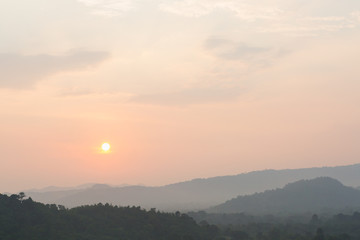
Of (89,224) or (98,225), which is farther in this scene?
(98,225)

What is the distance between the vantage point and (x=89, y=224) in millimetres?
162500

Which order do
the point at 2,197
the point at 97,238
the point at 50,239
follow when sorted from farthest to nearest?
the point at 2,197 < the point at 97,238 < the point at 50,239

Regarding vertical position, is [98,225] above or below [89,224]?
below

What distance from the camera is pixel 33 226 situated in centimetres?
14550

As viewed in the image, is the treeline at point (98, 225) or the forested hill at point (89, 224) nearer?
the forested hill at point (89, 224)

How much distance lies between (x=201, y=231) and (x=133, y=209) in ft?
91.5

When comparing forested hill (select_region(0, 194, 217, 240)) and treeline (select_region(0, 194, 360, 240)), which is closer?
forested hill (select_region(0, 194, 217, 240))

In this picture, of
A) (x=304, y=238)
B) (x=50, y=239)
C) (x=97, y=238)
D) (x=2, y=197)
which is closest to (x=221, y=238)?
(x=304, y=238)

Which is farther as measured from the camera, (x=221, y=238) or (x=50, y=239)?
(x=221, y=238)

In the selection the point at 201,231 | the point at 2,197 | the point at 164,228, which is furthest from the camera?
the point at 201,231

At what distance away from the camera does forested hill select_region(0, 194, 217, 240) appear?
142500 millimetres

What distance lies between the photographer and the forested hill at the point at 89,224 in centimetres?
14250

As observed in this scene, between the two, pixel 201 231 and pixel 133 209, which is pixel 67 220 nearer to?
pixel 133 209

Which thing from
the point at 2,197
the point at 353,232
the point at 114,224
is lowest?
the point at 353,232
